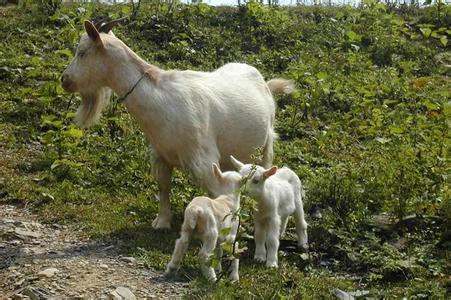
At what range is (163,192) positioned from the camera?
27.7 ft

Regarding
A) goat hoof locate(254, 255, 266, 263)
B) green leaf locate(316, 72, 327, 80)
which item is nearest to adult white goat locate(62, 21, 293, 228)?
goat hoof locate(254, 255, 266, 263)

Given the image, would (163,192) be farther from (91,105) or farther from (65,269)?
(65,269)

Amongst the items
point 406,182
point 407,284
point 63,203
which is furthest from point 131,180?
point 407,284

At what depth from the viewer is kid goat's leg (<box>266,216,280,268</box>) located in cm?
717

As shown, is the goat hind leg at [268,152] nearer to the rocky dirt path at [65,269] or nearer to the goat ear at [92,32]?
the goat ear at [92,32]

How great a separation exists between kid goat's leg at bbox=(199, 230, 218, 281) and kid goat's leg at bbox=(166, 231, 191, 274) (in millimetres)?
136

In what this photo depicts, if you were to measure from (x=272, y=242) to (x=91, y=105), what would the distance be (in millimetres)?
2615

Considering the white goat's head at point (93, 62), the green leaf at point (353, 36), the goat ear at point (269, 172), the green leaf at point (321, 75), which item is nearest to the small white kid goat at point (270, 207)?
the goat ear at point (269, 172)

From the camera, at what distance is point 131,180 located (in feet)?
31.4

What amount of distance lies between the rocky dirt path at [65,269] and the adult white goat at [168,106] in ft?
3.15

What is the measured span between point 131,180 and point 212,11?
7.34 meters

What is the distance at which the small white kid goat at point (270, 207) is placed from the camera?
7.14 m

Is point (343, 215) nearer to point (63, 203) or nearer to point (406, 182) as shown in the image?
point (406, 182)

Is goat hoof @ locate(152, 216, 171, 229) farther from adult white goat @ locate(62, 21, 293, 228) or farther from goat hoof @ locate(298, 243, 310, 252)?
goat hoof @ locate(298, 243, 310, 252)
